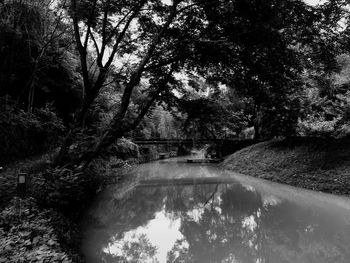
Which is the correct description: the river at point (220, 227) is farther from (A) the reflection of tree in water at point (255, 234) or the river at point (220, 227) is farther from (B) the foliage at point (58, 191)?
(B) the foliage at point (58, 191)

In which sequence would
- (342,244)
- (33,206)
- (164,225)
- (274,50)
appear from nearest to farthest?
(33,206), (342,244), (164,225), (274,50)

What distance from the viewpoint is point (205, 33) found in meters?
9.55

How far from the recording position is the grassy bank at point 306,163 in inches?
415

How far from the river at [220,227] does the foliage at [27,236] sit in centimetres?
133


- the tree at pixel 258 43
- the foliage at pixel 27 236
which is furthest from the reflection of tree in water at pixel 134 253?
the tree at pixel 258 43

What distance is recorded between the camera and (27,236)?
3.94 meters

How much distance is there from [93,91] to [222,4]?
16.7 feet

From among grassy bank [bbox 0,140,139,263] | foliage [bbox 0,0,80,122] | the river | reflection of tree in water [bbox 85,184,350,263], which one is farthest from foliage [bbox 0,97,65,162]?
reflection of tree in water [bbox 85,184,350,263]

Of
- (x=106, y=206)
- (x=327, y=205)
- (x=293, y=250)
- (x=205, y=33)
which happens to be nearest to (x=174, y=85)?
(x=205, y=33)

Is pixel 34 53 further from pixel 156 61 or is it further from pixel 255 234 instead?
pixel 255 234

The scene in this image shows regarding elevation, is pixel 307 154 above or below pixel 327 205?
above

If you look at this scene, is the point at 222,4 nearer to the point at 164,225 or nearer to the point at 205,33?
the point at 205,33

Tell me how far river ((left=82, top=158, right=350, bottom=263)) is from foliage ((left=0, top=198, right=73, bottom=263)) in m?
1.33

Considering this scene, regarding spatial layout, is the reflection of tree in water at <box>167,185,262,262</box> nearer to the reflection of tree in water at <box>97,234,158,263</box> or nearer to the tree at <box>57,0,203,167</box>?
the reflection of tree in water at <box>97,234,158,263</box>
